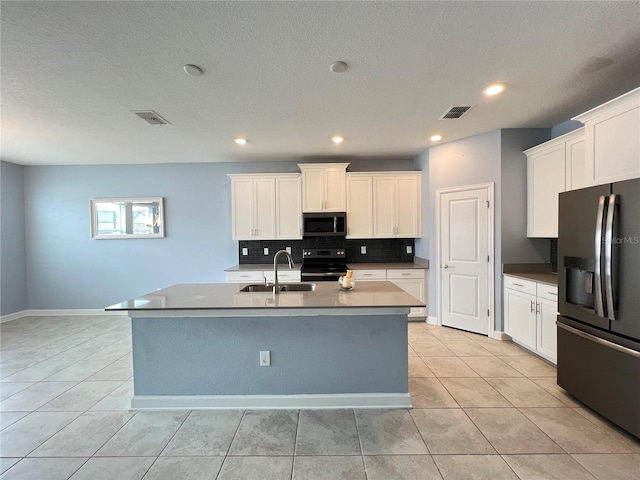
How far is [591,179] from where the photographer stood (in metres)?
2.24

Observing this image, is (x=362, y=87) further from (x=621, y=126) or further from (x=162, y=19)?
(x=621, y=126)

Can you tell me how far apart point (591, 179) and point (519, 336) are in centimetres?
188

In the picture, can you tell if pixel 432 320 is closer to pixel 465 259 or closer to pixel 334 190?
pixel 465 259

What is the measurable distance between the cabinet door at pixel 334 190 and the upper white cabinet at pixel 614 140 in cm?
279

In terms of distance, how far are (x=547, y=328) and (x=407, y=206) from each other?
2.39m

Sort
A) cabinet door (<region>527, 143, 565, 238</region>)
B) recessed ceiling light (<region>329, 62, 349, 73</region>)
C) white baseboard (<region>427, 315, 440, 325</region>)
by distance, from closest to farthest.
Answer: recessed ceiling light (<region>329, 62, 349, 73</region>), cabinet door (<region>527, 143, 565, 238</region>), white baseboard (<region>427, 315, 440, 325</region>)

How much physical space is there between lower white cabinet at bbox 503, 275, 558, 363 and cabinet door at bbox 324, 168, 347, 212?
8.17 feet

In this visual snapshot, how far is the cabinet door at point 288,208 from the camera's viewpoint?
4.43 m

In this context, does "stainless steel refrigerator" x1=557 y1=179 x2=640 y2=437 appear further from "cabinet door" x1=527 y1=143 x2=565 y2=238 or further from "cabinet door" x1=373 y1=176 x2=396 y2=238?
"cabinet door" x1=373 y1=176 x2=396 y2=238

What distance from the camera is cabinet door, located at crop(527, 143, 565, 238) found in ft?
9.64

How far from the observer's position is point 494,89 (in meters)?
2.38

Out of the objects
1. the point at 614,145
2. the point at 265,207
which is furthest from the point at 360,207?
the point at 614,145

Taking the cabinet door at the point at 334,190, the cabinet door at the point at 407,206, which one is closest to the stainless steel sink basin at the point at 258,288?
the cabinet door at the point at 334,190

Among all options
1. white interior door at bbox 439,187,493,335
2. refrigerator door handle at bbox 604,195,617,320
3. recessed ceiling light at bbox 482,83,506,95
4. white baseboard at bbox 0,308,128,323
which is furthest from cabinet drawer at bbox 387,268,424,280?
white baseboard at bbox 0,308,128,323
